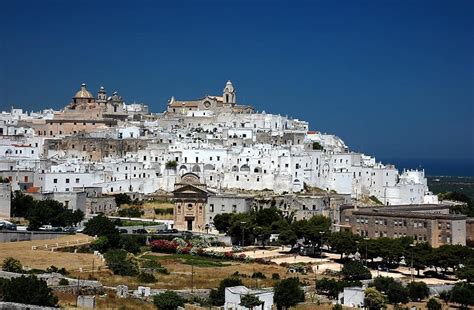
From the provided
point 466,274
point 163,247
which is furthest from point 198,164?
point 466,274

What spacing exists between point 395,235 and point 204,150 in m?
20.1

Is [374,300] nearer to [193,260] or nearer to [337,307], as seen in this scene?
[337,307]

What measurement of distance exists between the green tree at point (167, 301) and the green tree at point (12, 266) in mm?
7481

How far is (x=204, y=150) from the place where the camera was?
74438 mm

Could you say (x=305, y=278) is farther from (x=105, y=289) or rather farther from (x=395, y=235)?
(x=395, y=235)

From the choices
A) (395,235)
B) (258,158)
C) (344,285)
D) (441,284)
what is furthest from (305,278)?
(258,158)

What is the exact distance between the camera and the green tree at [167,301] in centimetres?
3522

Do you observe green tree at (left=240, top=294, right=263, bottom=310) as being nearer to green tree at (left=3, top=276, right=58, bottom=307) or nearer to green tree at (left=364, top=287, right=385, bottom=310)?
green tree at (left=364, top=287, right=385, bottom=310)

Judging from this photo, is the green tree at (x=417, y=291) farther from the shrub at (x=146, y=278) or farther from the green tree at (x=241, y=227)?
the green tree at (x=241, y=227)

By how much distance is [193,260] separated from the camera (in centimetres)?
5069

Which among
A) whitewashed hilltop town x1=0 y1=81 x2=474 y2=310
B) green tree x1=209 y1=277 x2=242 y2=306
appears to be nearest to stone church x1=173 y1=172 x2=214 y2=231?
whitewashed hilltop town x1=0 y1=81 x2=474 y2=310

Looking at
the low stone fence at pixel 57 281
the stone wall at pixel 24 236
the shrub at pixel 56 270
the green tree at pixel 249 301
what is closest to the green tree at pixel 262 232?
the stone wall at pixel 24 236

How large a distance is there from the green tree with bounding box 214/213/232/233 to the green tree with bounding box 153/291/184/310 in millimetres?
24803

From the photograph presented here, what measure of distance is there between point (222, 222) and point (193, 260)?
10.7m
